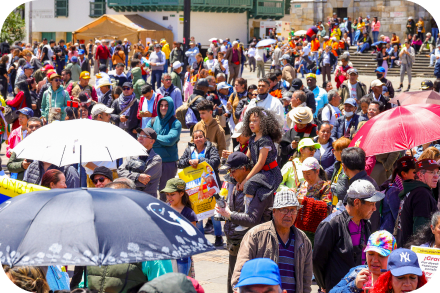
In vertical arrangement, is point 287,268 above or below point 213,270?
above

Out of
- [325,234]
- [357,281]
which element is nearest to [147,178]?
[325,234]

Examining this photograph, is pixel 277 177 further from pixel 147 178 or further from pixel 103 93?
pixel 103 93

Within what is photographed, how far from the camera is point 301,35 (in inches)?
1481

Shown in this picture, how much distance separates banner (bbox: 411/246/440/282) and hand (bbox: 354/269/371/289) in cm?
40

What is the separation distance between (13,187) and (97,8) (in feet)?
168

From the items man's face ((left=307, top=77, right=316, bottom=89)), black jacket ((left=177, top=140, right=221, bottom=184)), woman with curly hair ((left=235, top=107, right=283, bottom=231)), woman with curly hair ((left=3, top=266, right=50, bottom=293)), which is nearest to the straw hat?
black jacket ((left=177, top=140, right=221, bottom=184))

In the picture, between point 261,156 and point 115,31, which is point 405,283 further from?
point 115,31

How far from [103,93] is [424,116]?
7.71 meters

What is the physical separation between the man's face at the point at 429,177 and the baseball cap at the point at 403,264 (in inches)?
79.0

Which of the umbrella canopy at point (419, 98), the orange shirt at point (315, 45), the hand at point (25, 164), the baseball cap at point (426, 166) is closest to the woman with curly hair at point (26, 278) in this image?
the baseball cap at point (426, 166)

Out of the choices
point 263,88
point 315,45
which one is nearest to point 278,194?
point 263,88

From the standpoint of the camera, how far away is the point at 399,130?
6438mm

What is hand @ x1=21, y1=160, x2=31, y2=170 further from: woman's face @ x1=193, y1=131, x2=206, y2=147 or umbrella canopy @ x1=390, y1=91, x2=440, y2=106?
umbrella canopy @ x1=390, y1=91, x2=440, y2=106

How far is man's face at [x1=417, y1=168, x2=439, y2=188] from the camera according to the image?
18.8 ft
